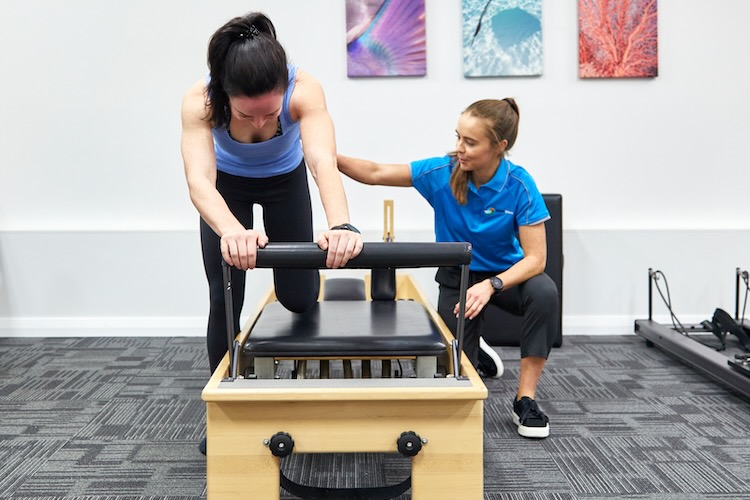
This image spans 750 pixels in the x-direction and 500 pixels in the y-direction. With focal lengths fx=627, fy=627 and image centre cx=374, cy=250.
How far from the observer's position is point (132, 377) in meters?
2.47

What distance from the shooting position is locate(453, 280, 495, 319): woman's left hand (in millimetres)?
1664

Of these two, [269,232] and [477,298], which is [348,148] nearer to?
[269,232]

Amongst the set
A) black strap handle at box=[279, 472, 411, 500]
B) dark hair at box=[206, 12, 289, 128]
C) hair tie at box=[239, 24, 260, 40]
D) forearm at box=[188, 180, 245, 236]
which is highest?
hair tie at box=[239, 24, 260, 40]

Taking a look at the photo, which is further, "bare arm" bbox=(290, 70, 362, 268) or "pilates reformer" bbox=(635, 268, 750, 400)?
"pilates reformer" bbox=(635, 268, 750, 400)

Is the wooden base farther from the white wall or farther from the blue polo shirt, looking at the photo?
the white wall

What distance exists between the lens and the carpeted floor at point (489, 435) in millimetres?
1539

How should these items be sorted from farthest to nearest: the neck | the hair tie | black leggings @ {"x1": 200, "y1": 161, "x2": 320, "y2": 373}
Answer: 1. the neck
2. black leggings @ {"x1": 200, "y1": 161, "x2": 320, "y2": 373}
3. the hair tie

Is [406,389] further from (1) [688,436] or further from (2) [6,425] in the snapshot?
(2) [6,425]

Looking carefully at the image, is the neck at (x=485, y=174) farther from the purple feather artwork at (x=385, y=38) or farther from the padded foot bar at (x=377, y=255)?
the purple feather artwork at (x=385, y=38)

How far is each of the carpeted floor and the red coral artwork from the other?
144 centimetres

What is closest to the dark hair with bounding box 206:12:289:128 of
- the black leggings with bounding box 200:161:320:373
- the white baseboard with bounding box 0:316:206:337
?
the black leggings with bounding box 200:161:320:373

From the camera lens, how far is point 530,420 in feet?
6.02

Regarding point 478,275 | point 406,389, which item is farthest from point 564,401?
point 406,389

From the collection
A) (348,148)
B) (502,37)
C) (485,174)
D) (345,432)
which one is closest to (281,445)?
(345,432)
